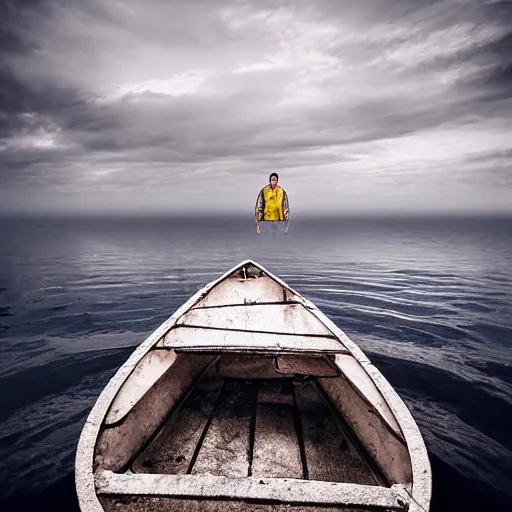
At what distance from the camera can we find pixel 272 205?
36.8 feet

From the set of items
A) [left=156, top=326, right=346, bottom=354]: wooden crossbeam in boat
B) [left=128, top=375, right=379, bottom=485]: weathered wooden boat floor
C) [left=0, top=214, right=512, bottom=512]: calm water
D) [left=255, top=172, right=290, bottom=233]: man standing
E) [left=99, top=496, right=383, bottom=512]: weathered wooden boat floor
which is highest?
[left=255, top=172, right=290, bottom=233]: man standing

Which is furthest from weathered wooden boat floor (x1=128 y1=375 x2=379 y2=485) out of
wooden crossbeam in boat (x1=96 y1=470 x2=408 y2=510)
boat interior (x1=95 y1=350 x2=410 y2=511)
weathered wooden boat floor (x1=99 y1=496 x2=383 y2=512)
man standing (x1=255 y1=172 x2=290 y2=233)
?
man standing (x1=255 y1=172 x2=290 y2=233)

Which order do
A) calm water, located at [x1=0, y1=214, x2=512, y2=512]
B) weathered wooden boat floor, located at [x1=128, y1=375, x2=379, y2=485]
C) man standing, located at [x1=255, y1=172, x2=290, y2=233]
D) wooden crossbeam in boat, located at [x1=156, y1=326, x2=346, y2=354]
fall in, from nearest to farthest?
1. weathered wooden boat floor, located at [x1=128, y1=375, x2=379, y2=485]
2. calm water, located at [x1=0, y1=214, x2=512, y2=512]
3. wooden crossbeam in boat, located at [x1=156, y1=326, x2=346, y2=354]
4. man standing, located at [x1=255, y1=172, x2=290, y2=233]

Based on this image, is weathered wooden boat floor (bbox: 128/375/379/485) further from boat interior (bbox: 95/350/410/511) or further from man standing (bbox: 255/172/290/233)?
man standing (bbox: 255/172/290/233)

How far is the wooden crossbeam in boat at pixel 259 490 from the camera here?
2.56 m

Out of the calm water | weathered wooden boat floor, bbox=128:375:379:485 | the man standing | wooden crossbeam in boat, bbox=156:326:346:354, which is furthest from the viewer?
the man standing

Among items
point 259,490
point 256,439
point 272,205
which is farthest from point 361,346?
point 259,490

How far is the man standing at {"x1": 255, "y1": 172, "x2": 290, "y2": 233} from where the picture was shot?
1112 cm

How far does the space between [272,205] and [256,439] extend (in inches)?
319

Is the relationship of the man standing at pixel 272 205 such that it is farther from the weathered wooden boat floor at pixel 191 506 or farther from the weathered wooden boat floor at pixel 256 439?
the weathered wooden boat floor at pixel 191 506

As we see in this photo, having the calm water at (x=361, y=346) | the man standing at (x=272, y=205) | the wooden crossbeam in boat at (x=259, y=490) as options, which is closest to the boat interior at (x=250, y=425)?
the wooden crossbeam in boat at (x=259, y=490)

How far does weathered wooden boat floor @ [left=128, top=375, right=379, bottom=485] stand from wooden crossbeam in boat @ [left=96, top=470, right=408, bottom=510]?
918 millimetres

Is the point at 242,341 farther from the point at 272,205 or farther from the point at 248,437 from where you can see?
the point at 272,205

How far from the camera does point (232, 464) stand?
3.70 metres
